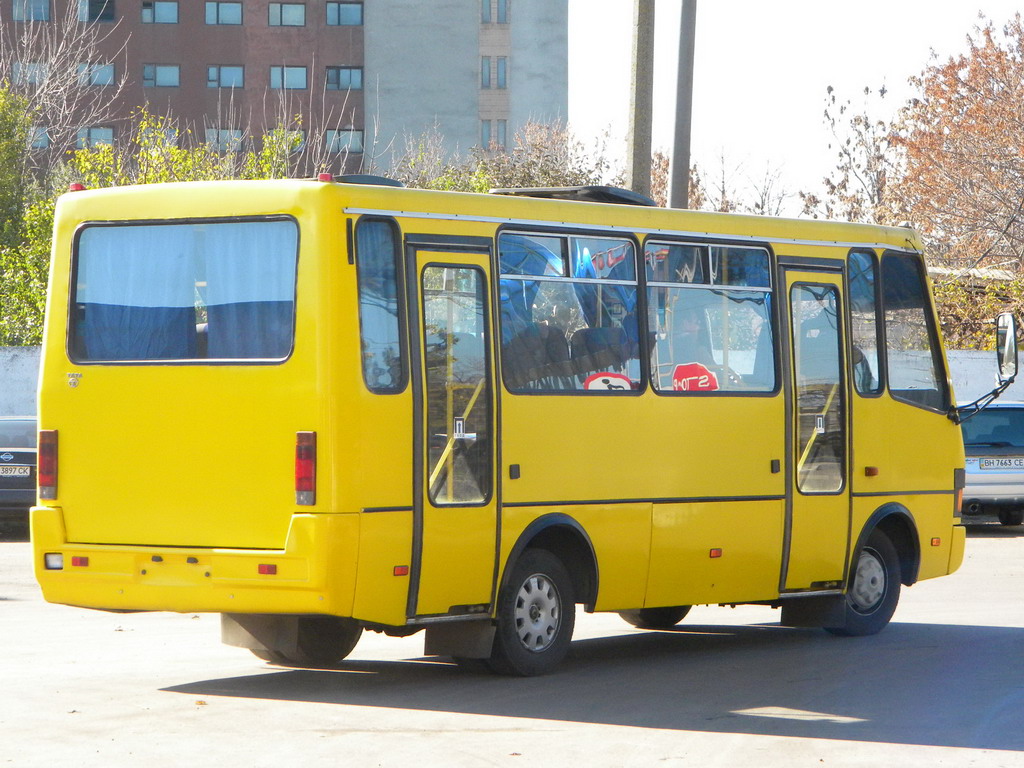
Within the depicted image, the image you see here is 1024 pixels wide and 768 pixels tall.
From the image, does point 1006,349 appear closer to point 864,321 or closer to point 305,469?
point 864,321

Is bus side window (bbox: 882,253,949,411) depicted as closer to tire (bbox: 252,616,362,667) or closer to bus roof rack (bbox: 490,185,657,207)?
bus roof rack (bbox: 490,185,657,207)

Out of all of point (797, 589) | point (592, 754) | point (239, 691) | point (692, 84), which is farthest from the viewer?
point (692, 84)

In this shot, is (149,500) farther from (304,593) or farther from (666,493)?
(666,493)

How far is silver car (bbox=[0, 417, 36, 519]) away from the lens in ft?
69.6

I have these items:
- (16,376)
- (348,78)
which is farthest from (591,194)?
(348,78)

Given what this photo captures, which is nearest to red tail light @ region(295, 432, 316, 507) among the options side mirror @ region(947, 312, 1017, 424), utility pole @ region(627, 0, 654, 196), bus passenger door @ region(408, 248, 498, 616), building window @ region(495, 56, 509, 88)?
bus passenger door @ region(408, 248, 498, 616)

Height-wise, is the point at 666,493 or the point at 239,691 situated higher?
the point at 666,493

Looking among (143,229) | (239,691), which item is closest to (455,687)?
(239,691)

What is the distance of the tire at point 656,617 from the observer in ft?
43.6

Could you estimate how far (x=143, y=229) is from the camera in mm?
9922

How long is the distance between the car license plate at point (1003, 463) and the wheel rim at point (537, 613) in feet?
45.2

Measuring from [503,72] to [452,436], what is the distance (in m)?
72.7

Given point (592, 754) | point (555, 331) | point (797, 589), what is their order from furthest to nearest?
point (797, 589) < point (555, 331) < point (592, 754)

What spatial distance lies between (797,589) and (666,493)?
1.59 meters
